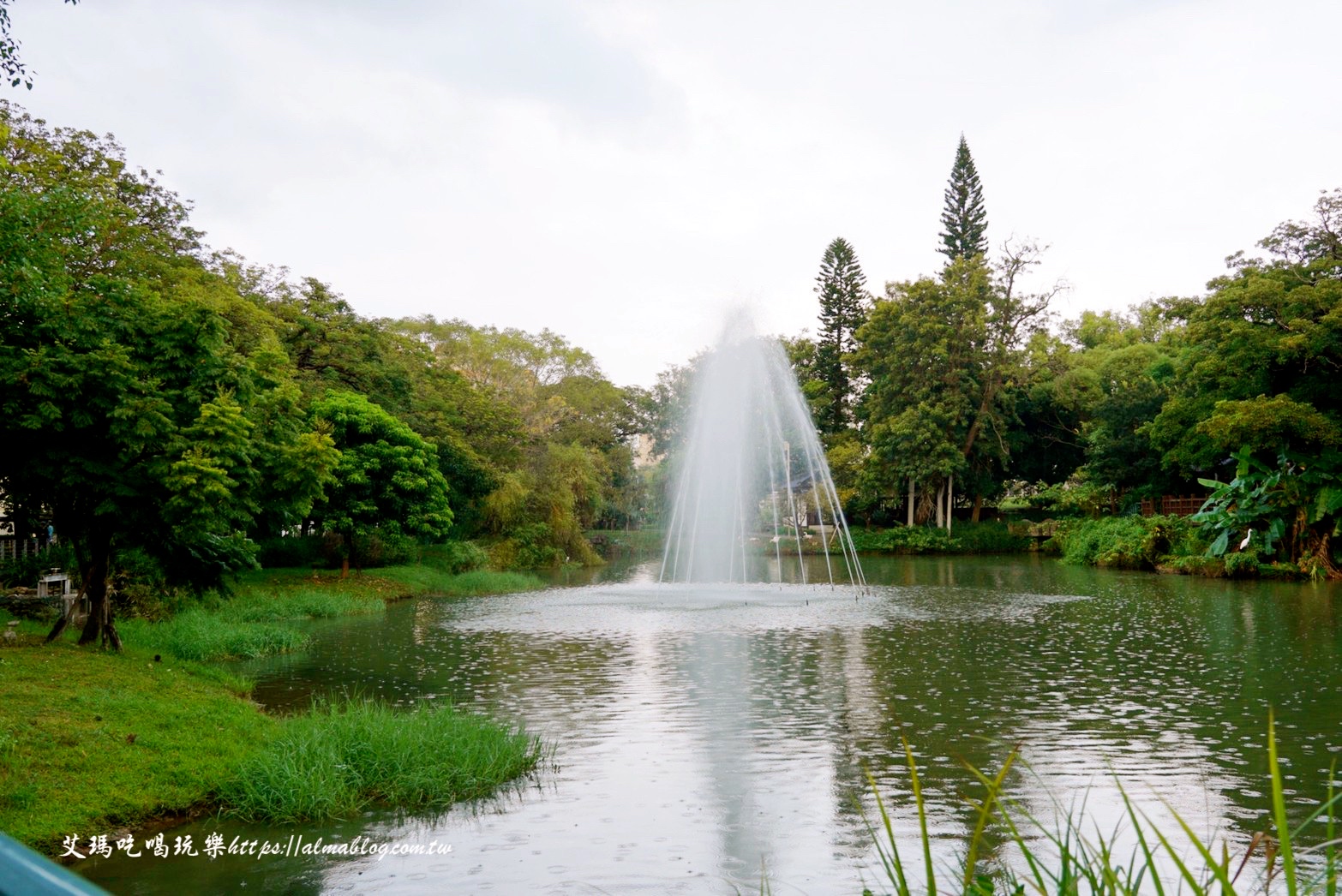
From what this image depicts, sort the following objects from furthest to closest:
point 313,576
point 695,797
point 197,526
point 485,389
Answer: point 485,389
point 313,576
point 197,526
point 695,797

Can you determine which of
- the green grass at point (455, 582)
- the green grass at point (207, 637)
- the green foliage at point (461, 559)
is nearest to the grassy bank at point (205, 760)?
the green grass at point (207, 637)

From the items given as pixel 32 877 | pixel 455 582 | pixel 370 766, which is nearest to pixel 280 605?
pixel 455 582

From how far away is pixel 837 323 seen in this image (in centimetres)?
5734

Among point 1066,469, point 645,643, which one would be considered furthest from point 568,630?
point 1066,469

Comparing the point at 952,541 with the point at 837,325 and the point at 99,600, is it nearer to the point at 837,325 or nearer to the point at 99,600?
the point at 837,325

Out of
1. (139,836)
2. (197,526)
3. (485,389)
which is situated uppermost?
(485,389)

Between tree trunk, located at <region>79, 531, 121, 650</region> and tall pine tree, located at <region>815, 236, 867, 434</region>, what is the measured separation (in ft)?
151

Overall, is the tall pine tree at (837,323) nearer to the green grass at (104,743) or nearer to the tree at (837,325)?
the tree at (837,325)

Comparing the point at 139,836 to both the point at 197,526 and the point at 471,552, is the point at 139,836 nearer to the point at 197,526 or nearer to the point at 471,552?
the point at 197,526

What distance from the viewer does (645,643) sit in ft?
55.0

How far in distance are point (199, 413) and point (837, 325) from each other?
47.7 meters

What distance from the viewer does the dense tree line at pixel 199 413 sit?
11508 mm

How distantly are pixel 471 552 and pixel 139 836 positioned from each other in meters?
25.1

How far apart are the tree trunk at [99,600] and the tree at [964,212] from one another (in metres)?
49.1
